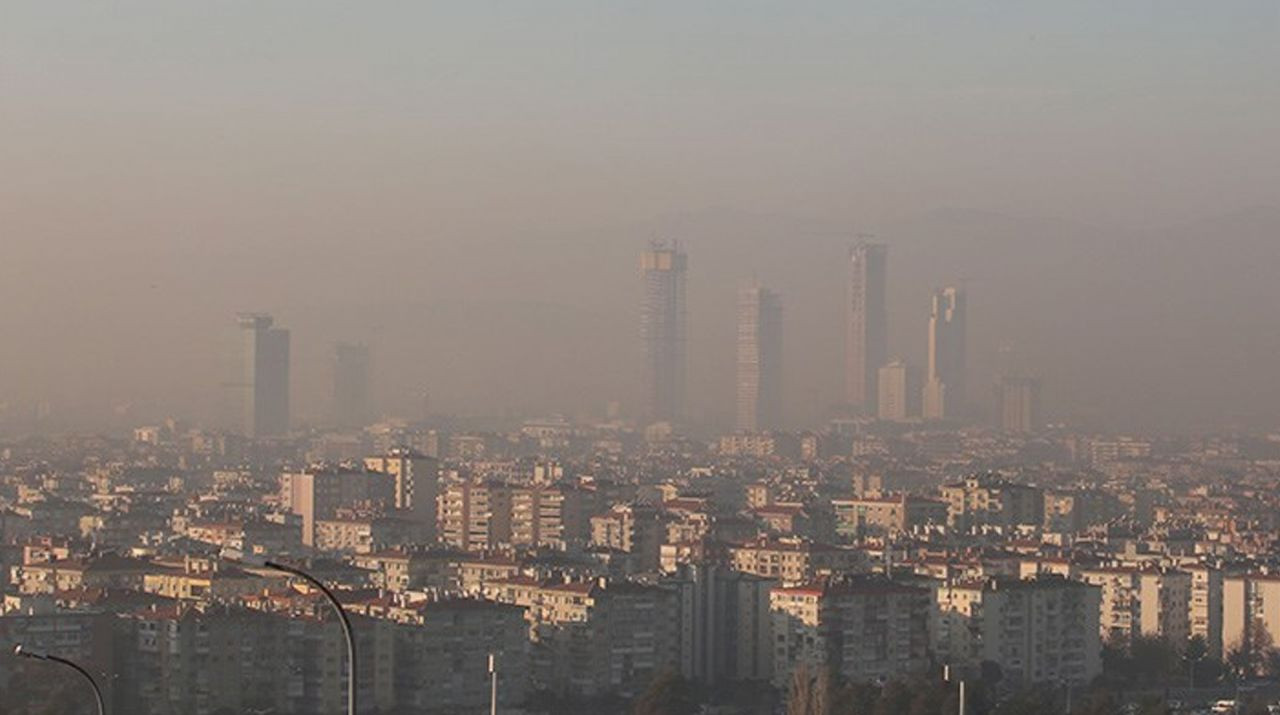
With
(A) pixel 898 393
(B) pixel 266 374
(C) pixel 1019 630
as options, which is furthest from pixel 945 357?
(C) pixel 1019 630

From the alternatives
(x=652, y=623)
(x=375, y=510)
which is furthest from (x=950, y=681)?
(x=375, y=510)

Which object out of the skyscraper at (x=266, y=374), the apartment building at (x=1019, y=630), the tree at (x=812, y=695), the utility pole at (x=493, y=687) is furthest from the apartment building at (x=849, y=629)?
the skyscraper at (x=266, y=374)

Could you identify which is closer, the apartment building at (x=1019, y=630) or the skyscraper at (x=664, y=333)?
the apartment building at (x=1019, y=630)

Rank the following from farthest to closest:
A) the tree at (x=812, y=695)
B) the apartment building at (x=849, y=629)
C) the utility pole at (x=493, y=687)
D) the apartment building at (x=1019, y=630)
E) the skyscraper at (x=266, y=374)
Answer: the skyscraper at (x=266, y=374)
the apartment building at (x=1019, y=630)
the apartment building at (x=849, y=629)
the tree at (x=812, y=695)
the utility pole at (x=493, y=687)

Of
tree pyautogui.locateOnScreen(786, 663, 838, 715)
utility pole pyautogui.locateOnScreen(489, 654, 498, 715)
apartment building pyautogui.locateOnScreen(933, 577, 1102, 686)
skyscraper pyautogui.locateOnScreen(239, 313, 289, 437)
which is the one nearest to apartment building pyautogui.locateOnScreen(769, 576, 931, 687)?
apartment building pyautogui.locateOnScreen(933, 577, 1102, 686)

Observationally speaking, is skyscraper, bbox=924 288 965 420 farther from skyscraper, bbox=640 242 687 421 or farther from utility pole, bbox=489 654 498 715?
utility pole, bbox=489 654 498 715

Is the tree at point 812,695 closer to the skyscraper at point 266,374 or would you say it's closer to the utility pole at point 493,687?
the utility pole at point 493,687

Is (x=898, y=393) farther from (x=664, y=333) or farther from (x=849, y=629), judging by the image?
(x=849, y=629)
